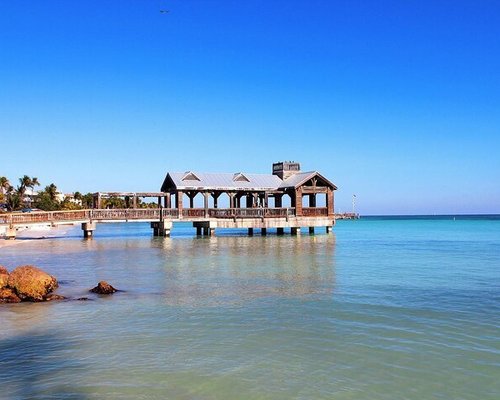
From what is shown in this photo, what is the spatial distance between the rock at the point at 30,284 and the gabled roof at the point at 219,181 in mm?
28392

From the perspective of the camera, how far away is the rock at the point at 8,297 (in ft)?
41.7

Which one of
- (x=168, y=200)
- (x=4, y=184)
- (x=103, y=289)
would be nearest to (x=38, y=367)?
(x=103, y=289)

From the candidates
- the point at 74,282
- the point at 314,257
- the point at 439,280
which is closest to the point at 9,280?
the point at 74,282

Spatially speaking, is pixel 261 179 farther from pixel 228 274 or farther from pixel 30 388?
pixel 30 388

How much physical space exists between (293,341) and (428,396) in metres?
2.95

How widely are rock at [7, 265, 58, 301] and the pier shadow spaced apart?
3538 mm

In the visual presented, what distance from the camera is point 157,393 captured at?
21.9ft

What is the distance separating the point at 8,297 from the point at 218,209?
3155cm

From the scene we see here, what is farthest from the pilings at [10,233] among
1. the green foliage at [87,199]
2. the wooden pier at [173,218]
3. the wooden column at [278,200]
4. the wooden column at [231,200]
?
the green foliage at [87,199]

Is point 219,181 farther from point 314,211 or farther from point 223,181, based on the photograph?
point 314,211

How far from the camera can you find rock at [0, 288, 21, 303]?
41.7 ft

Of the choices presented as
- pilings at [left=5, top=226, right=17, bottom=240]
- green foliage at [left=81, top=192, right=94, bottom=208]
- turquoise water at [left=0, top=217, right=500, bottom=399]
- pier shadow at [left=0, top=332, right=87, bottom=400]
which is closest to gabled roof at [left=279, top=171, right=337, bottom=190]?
pilings at [left=5, top=226, right=17, bottom=240]

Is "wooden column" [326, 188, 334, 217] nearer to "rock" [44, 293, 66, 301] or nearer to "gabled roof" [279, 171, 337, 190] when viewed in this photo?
"gabled roof" [279, 171, 337, 190]

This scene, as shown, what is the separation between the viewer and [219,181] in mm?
44250
